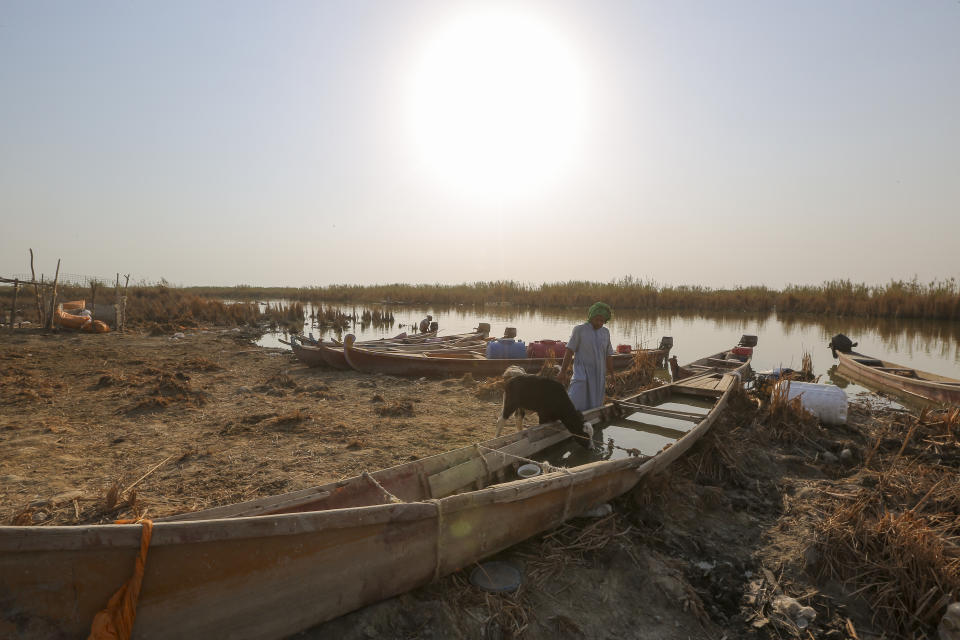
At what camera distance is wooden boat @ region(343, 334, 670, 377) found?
1068 centimetres

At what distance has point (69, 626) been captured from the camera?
2.02 meters

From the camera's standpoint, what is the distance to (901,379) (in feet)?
30.6

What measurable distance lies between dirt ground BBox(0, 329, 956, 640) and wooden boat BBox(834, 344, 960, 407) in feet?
4.97

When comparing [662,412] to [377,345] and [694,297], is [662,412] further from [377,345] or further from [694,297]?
[694,297]

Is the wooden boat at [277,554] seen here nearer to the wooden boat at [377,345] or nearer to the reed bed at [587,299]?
the wooden boat at [377,345]

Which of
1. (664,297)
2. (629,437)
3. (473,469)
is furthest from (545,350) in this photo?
(664,297)

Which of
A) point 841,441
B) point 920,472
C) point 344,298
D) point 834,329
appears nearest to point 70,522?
point 920,472

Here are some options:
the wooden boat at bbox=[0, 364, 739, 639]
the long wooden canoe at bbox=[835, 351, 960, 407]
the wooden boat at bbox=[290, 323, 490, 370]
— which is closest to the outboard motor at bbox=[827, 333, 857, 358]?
the long wooden canoe at bbox=[835, 351, 960, 407]

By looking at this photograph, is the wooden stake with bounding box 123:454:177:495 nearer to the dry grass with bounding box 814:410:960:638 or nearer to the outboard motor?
the dry grass with bounding box 814:410:960:638

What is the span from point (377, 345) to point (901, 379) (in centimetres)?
1189

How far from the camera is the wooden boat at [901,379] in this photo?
824 cm

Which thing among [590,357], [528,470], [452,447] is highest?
[590,357]

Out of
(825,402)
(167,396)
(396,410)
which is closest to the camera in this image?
(825,402)

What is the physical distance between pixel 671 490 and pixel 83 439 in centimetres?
696
